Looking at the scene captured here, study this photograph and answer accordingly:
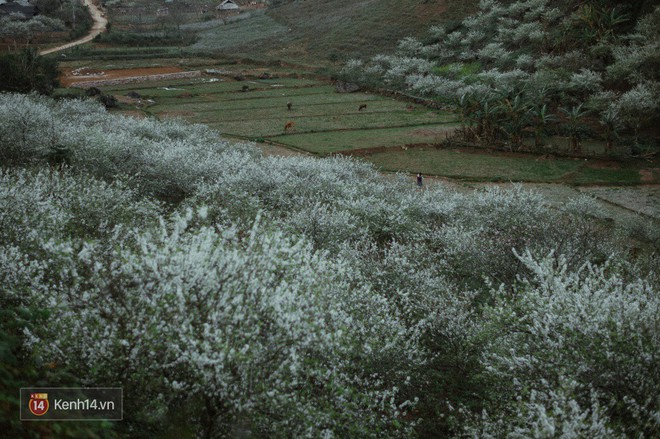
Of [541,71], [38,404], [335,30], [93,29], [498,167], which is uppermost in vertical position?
[93,29]

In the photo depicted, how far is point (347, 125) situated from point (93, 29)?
8201 cm

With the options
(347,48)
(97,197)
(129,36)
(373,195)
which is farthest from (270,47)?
(97,197)

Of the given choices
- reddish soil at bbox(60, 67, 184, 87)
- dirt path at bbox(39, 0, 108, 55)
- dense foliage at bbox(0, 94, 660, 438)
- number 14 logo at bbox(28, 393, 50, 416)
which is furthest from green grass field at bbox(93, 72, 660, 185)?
dirt path at bbox(39, 0, 108, 55)

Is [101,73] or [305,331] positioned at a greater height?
[101,73]

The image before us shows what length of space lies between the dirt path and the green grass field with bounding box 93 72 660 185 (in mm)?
32682

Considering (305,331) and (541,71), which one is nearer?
(305,331)

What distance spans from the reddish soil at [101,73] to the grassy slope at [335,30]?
695 inches

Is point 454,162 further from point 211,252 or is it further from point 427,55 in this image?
point 427,55

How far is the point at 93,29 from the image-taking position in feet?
334

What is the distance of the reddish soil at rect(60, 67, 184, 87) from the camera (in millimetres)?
63763

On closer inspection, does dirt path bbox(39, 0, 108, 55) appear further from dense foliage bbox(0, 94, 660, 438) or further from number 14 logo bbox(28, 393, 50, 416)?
number 14 logo bbox(28, 393, 50, 416)

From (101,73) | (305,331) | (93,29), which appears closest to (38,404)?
(305,331)

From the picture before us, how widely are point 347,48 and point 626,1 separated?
39546 mm

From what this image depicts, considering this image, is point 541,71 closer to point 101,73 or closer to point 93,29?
point 101,73
